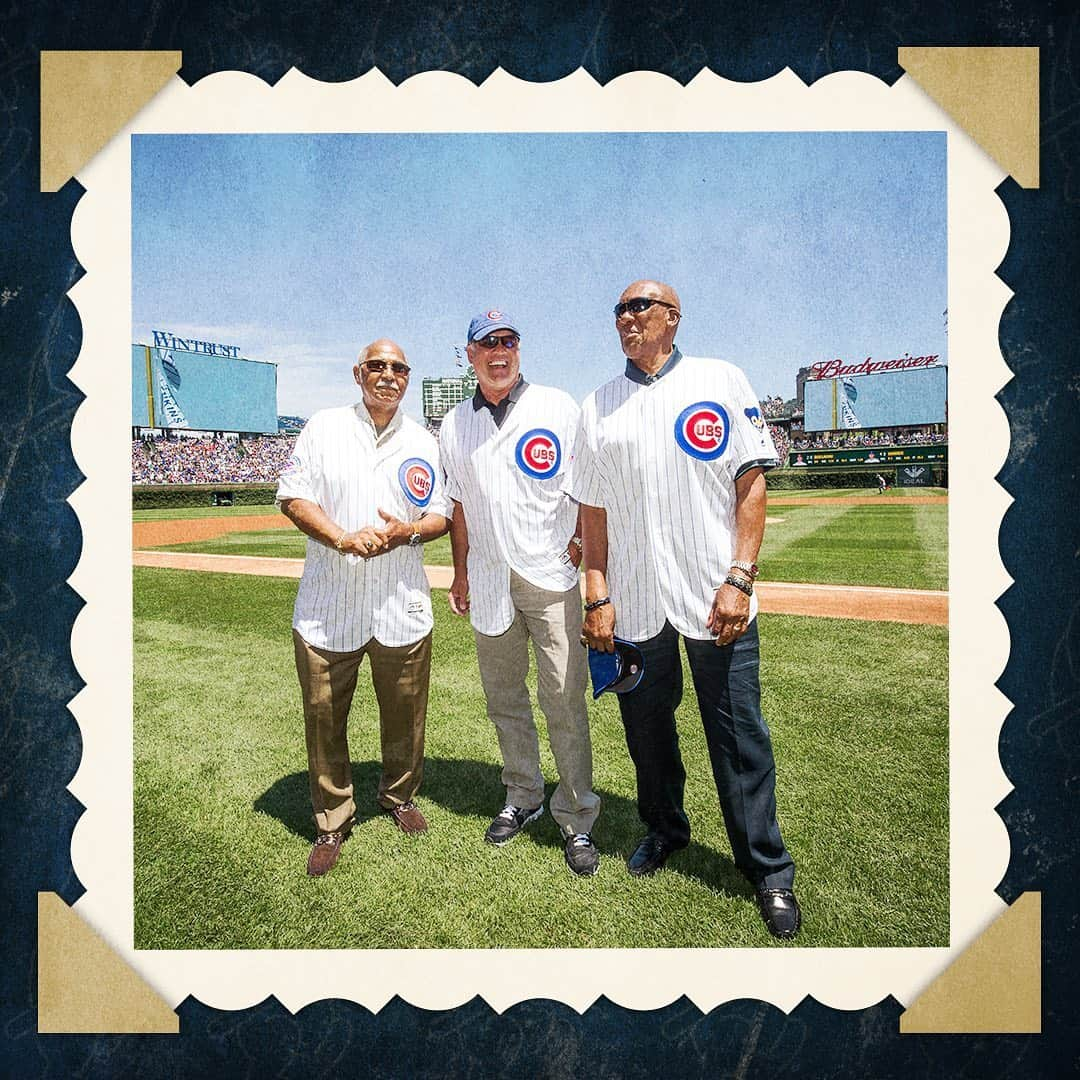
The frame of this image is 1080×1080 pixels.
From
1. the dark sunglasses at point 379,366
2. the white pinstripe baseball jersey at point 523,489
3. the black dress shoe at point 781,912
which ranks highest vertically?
the dark sunglasses at point 379,366

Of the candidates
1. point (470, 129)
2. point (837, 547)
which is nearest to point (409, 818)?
point (470, 129)

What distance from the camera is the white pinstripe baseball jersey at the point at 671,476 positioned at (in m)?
2.03

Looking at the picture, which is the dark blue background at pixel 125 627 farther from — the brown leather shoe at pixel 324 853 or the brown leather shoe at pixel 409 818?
the brown leather shoe at pixel 409 818

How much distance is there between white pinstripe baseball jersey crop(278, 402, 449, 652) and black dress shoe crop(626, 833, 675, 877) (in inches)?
40.3

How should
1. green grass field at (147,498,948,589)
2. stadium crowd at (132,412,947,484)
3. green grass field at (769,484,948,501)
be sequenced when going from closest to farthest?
stadium crowd at (132,412,947,484) < green grass field at (147,498,948,589) < green grass field at (769,484,948,501)

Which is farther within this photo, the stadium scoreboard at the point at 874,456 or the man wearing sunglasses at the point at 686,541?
the stadium scoreboard at the point at 874,456

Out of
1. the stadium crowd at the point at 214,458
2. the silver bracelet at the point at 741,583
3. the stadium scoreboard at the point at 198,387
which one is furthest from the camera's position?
the stadium crowd at the point at 214,458

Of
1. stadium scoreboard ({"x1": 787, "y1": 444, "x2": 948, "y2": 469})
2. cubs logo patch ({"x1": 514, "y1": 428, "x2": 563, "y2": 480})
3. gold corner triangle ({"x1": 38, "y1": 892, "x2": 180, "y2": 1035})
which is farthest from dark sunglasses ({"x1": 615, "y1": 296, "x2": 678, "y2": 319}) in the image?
gold corner triangle ({"x1": 38, "y1": 892, "x2": 180, "y2": 1035})

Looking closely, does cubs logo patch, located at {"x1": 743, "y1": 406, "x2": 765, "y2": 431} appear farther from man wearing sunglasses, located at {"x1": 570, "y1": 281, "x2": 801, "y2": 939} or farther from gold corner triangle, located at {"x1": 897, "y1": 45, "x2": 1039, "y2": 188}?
gold corner triangle, located at {"x1": 897, "y1": 45, "x2": 1039, "y2": 188}

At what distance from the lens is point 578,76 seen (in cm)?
226

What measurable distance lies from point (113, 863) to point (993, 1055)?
290 cm

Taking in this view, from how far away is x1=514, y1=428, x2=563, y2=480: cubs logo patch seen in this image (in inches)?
88.6

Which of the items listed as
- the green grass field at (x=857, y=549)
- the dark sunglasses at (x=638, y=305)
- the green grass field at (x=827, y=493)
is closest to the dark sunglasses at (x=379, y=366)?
the dark sunglasses at (x=638, y=305)

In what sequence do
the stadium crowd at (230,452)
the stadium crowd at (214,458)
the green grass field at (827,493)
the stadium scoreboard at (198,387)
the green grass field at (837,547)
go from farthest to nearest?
the green grass field at (827,493) < the green grass field at (837,547) < the stadium crowd at (214,458) < the stadium crowd at (230,452) < the stadium scoreboard at (198,387)
